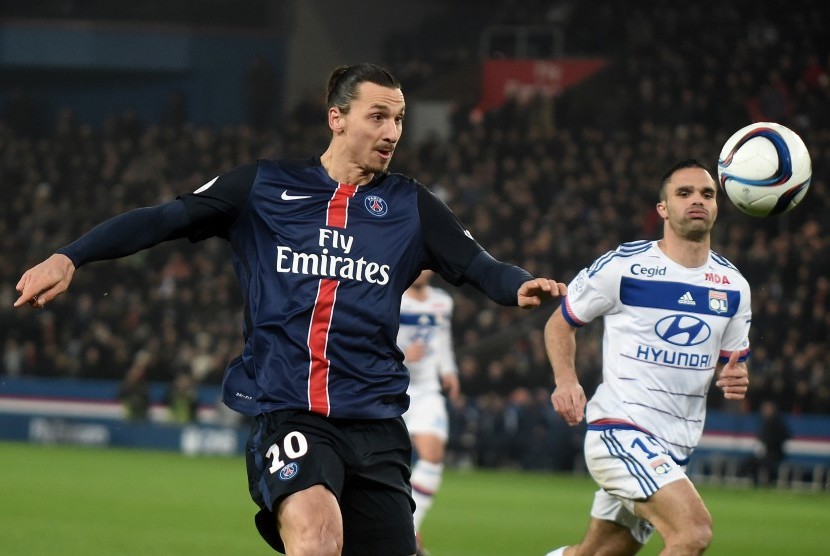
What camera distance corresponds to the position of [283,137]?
30594 mm

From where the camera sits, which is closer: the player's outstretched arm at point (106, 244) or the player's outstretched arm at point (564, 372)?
the player's outstretched arm at point (106, 244)

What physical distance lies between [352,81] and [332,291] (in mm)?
838

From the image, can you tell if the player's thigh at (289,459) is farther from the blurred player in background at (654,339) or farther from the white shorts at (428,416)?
the white shorts at (428,416)

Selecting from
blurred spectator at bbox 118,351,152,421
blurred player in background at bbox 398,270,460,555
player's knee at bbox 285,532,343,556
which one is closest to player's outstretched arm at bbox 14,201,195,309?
player's knee at bbox 285,532,343,556

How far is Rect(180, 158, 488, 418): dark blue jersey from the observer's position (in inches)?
206

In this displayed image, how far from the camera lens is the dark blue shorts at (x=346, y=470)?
509 centimetres

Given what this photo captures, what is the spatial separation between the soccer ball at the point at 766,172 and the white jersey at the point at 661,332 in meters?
0.46

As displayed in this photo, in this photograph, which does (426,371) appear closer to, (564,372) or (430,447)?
(430,447)

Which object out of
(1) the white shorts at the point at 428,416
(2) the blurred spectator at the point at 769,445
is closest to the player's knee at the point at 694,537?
(1) the white shorts at the point at 428,416

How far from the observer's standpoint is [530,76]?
107 feet

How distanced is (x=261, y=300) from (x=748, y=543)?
28.9ft

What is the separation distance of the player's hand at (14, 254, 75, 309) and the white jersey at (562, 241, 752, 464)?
3184 mm

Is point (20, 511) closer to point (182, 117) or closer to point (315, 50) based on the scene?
point (182, 117)

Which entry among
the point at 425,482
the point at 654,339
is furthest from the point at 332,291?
the point at 425,482
